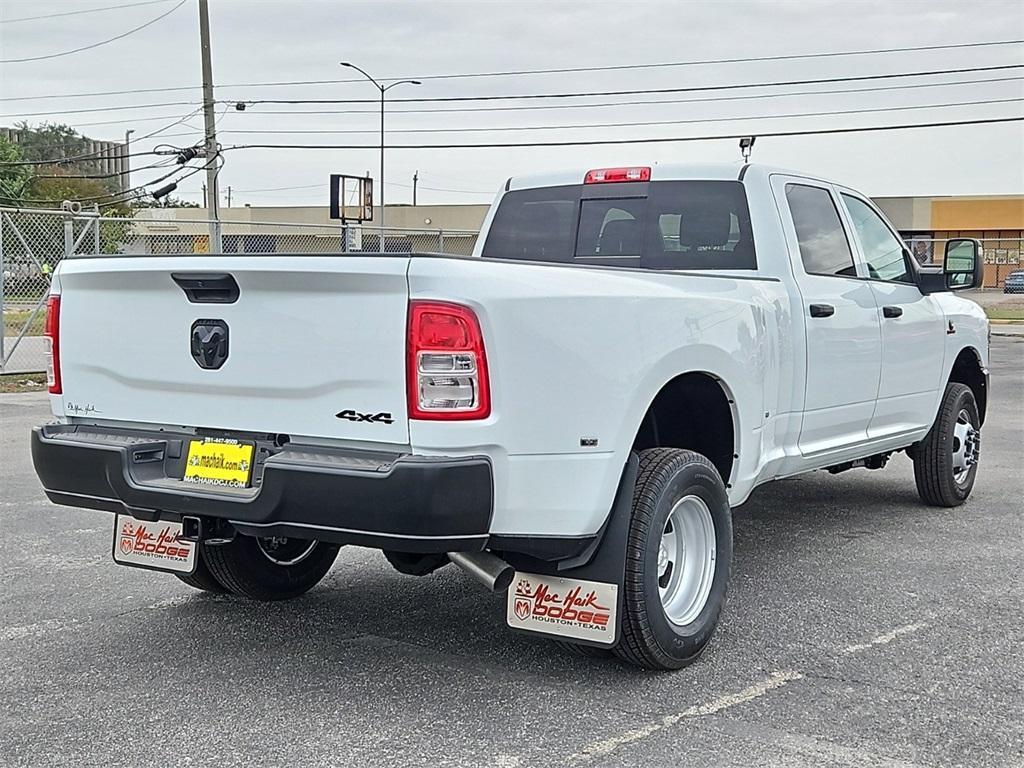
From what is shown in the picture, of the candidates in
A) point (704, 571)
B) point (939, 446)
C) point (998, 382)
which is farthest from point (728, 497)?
point (998, 382)

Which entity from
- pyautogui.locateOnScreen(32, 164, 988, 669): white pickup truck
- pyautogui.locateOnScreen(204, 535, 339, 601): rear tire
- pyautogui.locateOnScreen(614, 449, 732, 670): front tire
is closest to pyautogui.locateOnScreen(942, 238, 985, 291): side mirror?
pyautogui.locateOnScreen(32, 164, 988, 669): white pickup truck

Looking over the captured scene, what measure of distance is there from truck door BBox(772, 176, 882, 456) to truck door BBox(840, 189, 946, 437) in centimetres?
15

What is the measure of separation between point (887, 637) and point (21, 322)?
2233cm

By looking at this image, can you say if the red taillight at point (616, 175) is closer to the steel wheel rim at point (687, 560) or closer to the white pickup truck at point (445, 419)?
the white pickup truck at point (445, 419)

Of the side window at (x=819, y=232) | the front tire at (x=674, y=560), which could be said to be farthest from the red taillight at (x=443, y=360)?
the side window at (x=819, y=232)

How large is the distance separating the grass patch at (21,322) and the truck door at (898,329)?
1556 cm

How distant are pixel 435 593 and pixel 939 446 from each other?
348 cm

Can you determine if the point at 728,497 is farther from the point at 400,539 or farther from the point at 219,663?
the point at 219,663

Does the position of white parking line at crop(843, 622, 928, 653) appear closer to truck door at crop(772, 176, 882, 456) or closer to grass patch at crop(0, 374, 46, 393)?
truck door at crop(772, 176, 882, 456)

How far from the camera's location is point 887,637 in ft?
16.3

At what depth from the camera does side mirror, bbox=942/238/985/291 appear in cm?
710

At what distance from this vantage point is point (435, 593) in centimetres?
562

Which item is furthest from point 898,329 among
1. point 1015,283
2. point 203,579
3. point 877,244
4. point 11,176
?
point 11,176

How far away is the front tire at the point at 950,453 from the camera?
7383 mm
